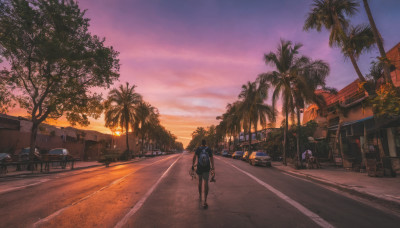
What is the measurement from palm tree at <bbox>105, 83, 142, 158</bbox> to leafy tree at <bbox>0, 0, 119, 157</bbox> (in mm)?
17287

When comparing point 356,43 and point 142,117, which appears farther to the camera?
point 142,117

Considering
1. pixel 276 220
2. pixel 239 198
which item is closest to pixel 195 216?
pixel 276 220

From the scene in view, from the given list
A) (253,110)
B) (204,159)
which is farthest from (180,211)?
(253,110)

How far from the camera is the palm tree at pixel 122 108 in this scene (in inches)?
1452

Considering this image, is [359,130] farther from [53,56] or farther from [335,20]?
[53,56]

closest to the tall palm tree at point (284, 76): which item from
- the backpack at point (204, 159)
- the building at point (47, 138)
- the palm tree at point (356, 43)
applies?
the palm tree at point (356, 43)

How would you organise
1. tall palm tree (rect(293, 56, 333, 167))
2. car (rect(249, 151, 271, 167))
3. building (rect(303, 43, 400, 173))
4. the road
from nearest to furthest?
the road → building (rect(303, 43, 400, 173)) → tall palm tree (rect(293, 56, 333, 167)) → car (rect(249, 151, 271, 167))

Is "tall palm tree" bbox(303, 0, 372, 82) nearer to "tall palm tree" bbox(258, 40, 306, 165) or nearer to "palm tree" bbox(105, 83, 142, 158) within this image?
"tall palm tree" bbox(258, 40, 306, 165)

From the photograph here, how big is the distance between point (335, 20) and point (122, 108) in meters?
31.7

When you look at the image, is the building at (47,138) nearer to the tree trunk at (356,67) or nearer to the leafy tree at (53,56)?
the leafy tree at (53,56)

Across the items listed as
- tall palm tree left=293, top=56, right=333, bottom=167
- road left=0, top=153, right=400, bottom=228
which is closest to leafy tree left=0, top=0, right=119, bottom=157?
road left=0, top=153, right=400, bottom=228

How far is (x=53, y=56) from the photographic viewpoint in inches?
623

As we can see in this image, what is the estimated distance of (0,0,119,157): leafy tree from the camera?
15062mm

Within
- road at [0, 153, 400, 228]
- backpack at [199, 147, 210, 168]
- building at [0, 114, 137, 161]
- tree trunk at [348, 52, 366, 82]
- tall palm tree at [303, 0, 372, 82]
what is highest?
tall palm tree at [303, 0, 372, 82]
